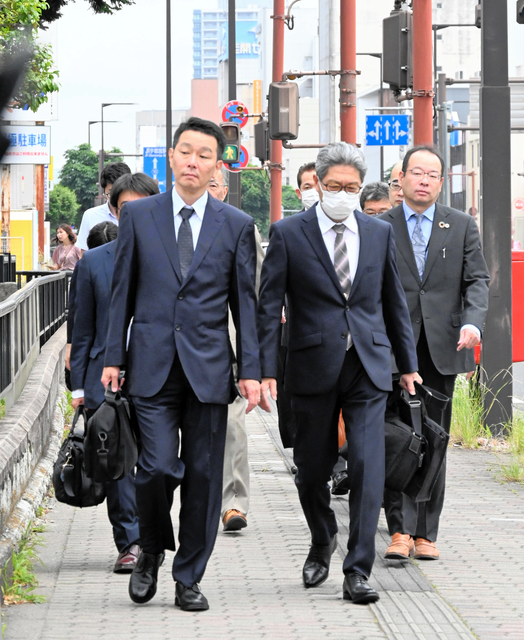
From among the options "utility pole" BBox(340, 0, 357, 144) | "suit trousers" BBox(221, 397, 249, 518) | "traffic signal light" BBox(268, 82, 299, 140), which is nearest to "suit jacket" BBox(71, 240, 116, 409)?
"suit trousers" BBox(221, 397, 249, 518)

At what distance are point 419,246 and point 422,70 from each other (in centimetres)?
504

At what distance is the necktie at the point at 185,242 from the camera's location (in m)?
4.39

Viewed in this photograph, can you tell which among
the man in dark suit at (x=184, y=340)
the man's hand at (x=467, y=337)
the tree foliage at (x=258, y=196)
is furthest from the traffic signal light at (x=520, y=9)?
the tree foliage at (x=258, y=196)

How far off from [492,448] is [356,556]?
15.8ft

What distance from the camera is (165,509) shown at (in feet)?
14.4

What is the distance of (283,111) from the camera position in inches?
661

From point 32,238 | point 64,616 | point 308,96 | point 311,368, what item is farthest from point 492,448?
point 308,96

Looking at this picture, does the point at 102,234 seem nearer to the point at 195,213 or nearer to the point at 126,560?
the point at 195,213

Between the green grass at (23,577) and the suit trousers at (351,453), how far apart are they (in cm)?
122

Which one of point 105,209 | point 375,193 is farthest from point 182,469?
point 375,193

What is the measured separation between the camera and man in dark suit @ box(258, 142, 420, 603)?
4707mm

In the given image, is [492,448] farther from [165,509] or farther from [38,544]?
[165,509]

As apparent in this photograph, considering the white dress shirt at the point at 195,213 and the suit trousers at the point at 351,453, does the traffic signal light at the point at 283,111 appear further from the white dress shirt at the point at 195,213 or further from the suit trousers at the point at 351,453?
the white dress shirt at the point at 195,213

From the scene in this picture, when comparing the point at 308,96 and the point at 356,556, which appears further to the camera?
the point at 308,96
